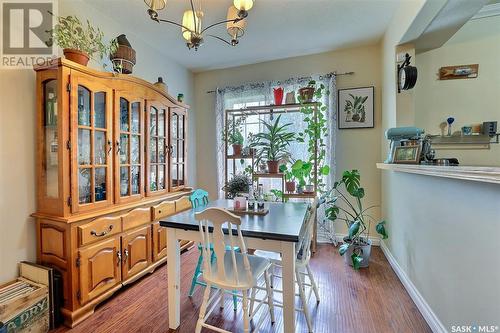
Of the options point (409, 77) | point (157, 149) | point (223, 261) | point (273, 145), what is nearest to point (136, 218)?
point (157, 149)

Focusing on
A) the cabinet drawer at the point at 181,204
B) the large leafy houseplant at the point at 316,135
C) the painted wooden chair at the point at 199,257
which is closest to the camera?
the painted wooden chair at the point at 199,257

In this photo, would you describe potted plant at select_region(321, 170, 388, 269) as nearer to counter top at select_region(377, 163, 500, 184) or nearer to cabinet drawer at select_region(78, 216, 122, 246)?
counter top at select_region(377, 163, 500, 184)

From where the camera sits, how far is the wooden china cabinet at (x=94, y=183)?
67.8 inches

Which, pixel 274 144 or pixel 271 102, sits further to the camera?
pixel 271 102

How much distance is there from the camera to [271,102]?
139 inches

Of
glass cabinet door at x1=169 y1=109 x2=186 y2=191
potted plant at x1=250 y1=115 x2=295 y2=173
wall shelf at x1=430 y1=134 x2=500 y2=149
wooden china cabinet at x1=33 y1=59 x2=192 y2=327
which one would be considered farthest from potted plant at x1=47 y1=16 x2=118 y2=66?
wall shelf at x1=430 y1=134 x2=500 y2=149

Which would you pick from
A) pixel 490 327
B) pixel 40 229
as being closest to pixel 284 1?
pixel 490 327

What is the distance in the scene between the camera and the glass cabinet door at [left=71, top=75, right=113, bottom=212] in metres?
1.78

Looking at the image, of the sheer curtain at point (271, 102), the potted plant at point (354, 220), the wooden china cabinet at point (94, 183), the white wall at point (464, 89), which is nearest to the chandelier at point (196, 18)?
the wooden china cabinet at point (94, 183)

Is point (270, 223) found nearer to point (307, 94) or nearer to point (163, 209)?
point (163, 209)

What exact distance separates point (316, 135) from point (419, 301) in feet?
6.51

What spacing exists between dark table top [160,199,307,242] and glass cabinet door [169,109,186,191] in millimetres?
1268

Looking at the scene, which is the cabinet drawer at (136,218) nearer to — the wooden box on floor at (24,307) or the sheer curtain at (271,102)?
the wooden box on floor at (24,307)

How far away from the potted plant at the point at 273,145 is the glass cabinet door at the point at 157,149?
3.85 ft
